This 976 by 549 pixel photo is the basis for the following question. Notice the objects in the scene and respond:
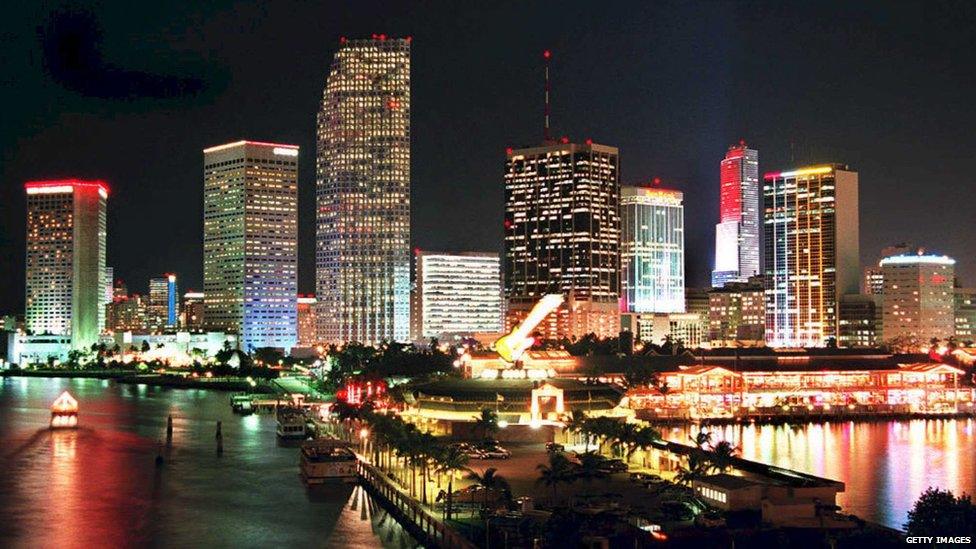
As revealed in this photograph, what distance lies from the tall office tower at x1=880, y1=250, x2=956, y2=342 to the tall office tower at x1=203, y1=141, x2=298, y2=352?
9077 cm

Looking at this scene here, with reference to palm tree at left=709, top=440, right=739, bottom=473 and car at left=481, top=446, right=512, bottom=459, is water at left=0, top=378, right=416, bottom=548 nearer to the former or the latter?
car at left=481, top=446, right=512, bottom=459

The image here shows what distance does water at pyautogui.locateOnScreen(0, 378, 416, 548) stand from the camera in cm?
4019

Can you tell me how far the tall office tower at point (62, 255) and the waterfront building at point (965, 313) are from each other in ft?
442

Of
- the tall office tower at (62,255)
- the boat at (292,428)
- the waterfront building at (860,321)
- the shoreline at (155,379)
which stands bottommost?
the shoreline at (155,379)

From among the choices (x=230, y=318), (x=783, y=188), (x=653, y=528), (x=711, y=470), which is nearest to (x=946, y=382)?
(x=711, y=470)

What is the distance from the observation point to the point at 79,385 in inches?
5153

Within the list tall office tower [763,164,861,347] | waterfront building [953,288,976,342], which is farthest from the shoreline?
waterfront building [953,288,976,342]

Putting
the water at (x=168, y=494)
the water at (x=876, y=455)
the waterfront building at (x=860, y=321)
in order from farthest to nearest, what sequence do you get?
the waterfront building at (x=860, y=321) < the water at (x=876, y=455) < the water at (x=168, y=494)

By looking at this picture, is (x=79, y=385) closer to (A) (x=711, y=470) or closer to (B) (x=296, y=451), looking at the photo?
(B) (x=296, y=451)

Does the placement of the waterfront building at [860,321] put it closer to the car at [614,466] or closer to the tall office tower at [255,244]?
the tall office tower at [255,244]

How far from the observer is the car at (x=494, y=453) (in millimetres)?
55156

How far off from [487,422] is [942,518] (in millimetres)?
32227

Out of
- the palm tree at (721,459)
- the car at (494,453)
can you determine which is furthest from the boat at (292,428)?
the palm tree at (721,459)

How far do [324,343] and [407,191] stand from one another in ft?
83.9
